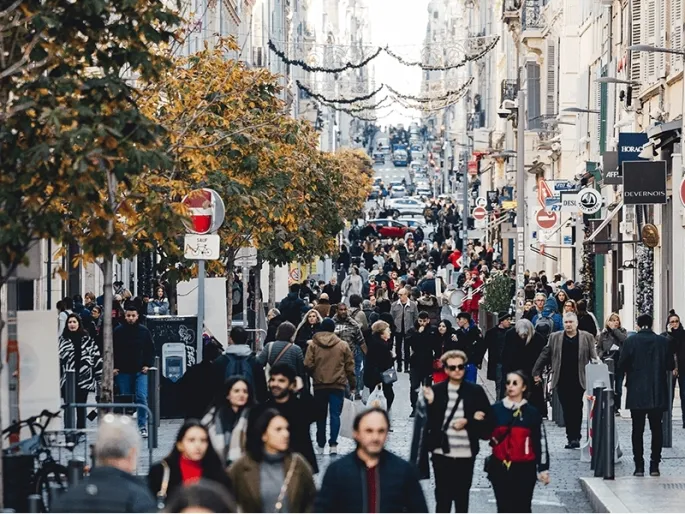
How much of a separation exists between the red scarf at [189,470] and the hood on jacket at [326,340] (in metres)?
11.2

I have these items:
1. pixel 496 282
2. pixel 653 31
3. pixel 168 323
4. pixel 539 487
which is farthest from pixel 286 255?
pixel 539 487

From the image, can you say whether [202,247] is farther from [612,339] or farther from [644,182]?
[644,182]

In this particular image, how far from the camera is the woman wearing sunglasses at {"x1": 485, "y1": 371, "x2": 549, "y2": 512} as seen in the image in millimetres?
13523

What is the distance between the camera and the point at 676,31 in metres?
34.9

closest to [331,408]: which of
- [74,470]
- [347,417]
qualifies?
[347,417]

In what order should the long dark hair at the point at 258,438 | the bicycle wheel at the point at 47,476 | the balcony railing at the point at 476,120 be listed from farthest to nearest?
1. the balcony railing at the point at 476,120
2. the bicycle wheel at the point at 47,476
3. the long dark hair at the point at 258,438

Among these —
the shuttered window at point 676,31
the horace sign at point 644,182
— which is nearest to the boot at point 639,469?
the horace sign at point 644,182

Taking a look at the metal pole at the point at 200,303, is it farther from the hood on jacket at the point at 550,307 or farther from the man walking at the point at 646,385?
the hood on jacket at the point at 550,307

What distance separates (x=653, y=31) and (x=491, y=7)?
209 ft

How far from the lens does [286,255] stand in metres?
41.2

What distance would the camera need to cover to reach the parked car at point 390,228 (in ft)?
319

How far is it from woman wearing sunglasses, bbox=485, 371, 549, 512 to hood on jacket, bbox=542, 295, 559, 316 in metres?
16.1

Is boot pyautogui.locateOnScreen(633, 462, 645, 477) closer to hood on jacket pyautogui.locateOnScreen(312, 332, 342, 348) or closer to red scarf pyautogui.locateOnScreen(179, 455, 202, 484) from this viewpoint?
hood on jacket pyautogui.locateOnScreen(312, 332, 342, 348)

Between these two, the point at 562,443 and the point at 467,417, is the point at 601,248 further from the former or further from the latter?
the point at 467,417
